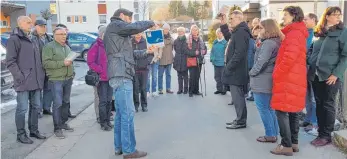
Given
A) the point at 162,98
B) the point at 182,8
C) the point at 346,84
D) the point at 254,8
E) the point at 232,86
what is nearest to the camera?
the point at 346,84

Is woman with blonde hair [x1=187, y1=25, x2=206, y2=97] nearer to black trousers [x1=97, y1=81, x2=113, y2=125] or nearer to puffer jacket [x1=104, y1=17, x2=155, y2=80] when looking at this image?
black trousers [x1=97, y1=81, x2=113, y2=125]

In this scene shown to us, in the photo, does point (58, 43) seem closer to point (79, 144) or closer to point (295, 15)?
point (79, 144)

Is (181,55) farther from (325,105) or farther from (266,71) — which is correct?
(325,105)

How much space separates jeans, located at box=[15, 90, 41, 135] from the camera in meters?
5.57

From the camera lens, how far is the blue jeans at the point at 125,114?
15.0 feet

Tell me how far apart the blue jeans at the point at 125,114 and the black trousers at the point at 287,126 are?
1.88 m

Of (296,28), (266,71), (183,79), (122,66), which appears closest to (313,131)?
(266,71)

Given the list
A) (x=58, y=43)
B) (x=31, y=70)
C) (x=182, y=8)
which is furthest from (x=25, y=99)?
(x=182, y=8)

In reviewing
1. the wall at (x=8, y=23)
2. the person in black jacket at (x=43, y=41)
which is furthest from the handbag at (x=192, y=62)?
the wall at (x=8, y=23)

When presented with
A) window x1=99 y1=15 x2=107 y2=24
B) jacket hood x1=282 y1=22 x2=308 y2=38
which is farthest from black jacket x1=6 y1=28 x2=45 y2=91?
window x1=99 y1=15 x2=107 y2=24

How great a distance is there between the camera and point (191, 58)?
9219 millimetres

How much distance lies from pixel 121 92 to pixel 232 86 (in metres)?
2.08

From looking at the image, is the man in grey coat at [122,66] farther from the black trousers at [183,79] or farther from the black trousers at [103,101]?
the black trousers at [183,79]

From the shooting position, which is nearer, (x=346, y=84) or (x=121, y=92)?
(x=121, y=92)
